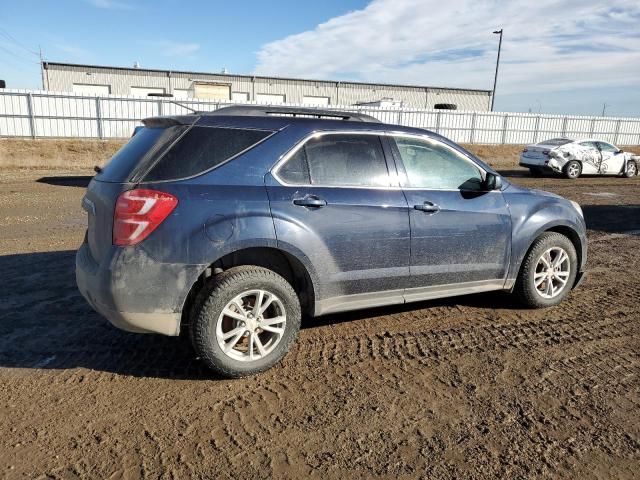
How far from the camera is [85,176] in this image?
55.5 feet

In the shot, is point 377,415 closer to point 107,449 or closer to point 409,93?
point 107,449

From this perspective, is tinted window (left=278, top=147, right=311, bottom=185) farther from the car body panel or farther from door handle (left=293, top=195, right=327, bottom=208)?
the car body panel

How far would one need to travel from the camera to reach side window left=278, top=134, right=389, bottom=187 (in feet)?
12.0

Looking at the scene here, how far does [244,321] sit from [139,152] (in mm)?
1397

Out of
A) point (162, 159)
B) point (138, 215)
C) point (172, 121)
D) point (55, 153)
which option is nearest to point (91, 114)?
point (55, 153)

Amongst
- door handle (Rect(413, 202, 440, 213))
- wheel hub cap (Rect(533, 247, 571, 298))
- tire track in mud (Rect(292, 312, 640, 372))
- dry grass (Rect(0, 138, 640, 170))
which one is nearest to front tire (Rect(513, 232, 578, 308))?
wheel hub cap (Rect(533, 247, 571, 298))

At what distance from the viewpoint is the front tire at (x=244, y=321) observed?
3.31 metres

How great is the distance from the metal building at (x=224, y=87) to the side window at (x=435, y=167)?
31500mm

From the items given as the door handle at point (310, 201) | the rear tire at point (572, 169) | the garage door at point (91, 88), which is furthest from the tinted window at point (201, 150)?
the garage door at point (91, 88)

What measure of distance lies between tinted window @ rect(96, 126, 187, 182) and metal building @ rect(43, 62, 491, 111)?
32.6 m

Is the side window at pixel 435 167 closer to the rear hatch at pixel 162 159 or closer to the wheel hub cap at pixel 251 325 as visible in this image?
the rear hatch at pixel 162 159

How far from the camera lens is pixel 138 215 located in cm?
315

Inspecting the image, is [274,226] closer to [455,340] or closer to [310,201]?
[310,201]

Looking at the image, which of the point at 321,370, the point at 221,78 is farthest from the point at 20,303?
the point at 221,78
